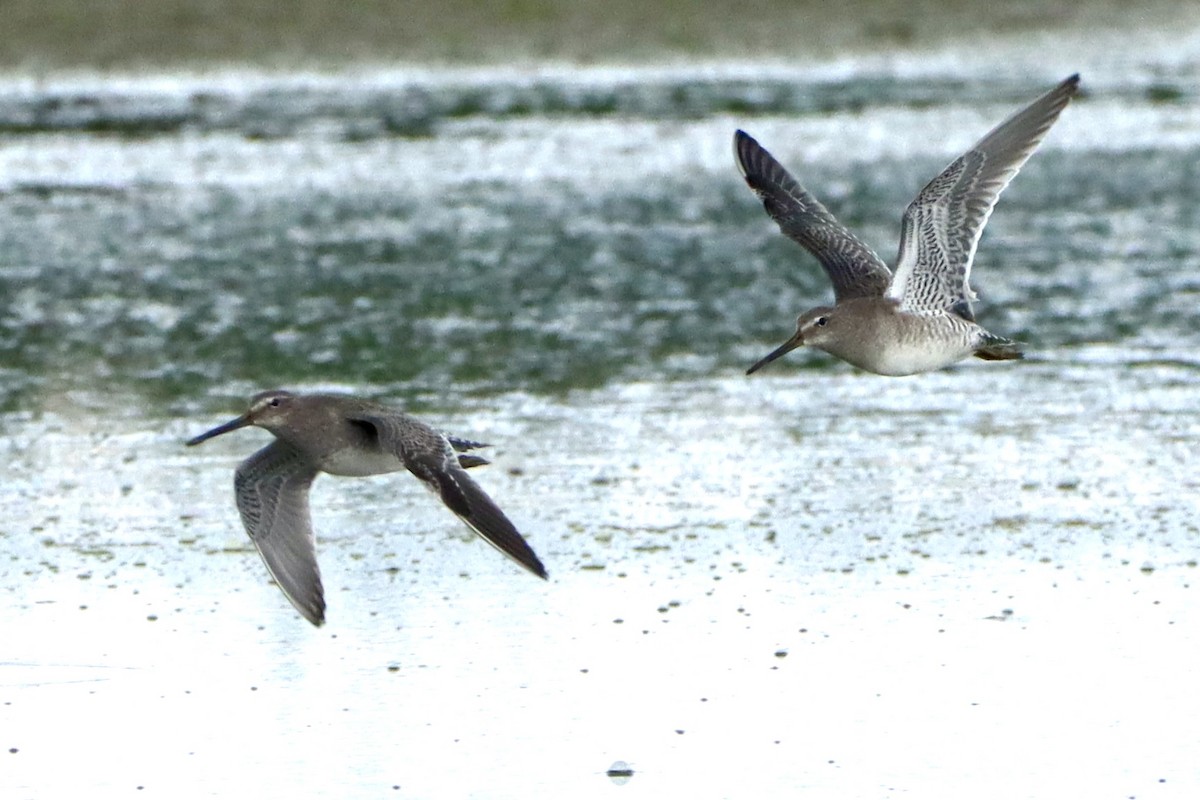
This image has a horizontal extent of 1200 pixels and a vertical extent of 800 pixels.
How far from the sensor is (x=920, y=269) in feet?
30.7

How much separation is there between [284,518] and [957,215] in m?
3.14

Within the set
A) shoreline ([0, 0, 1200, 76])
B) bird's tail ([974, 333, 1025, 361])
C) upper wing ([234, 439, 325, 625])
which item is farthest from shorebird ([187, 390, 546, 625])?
shoreline ([0, 0, 1200, 76])

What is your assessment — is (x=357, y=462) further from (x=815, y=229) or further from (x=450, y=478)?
(x=815, y=229)

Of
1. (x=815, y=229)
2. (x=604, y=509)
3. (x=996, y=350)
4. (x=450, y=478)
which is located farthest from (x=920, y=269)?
(x=450, y=478)

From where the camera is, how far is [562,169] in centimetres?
2230

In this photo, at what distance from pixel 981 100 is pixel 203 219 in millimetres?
10353

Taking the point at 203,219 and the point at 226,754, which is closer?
the point at 226,754

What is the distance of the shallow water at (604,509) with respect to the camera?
739 cm

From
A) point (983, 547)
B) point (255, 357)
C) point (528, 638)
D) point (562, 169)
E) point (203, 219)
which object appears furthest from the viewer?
point (562, 169)

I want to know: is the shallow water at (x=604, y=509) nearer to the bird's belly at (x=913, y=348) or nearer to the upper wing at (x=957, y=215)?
the bird's belly at (x=913, y=348)

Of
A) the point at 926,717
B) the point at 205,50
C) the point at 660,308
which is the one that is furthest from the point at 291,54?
the point at 926,717

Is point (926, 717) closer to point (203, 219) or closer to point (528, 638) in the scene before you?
point (528, 638)

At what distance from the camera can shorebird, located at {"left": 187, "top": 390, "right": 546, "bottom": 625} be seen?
7934 mm

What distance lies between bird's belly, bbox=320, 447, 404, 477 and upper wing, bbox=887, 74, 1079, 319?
7.23ft
